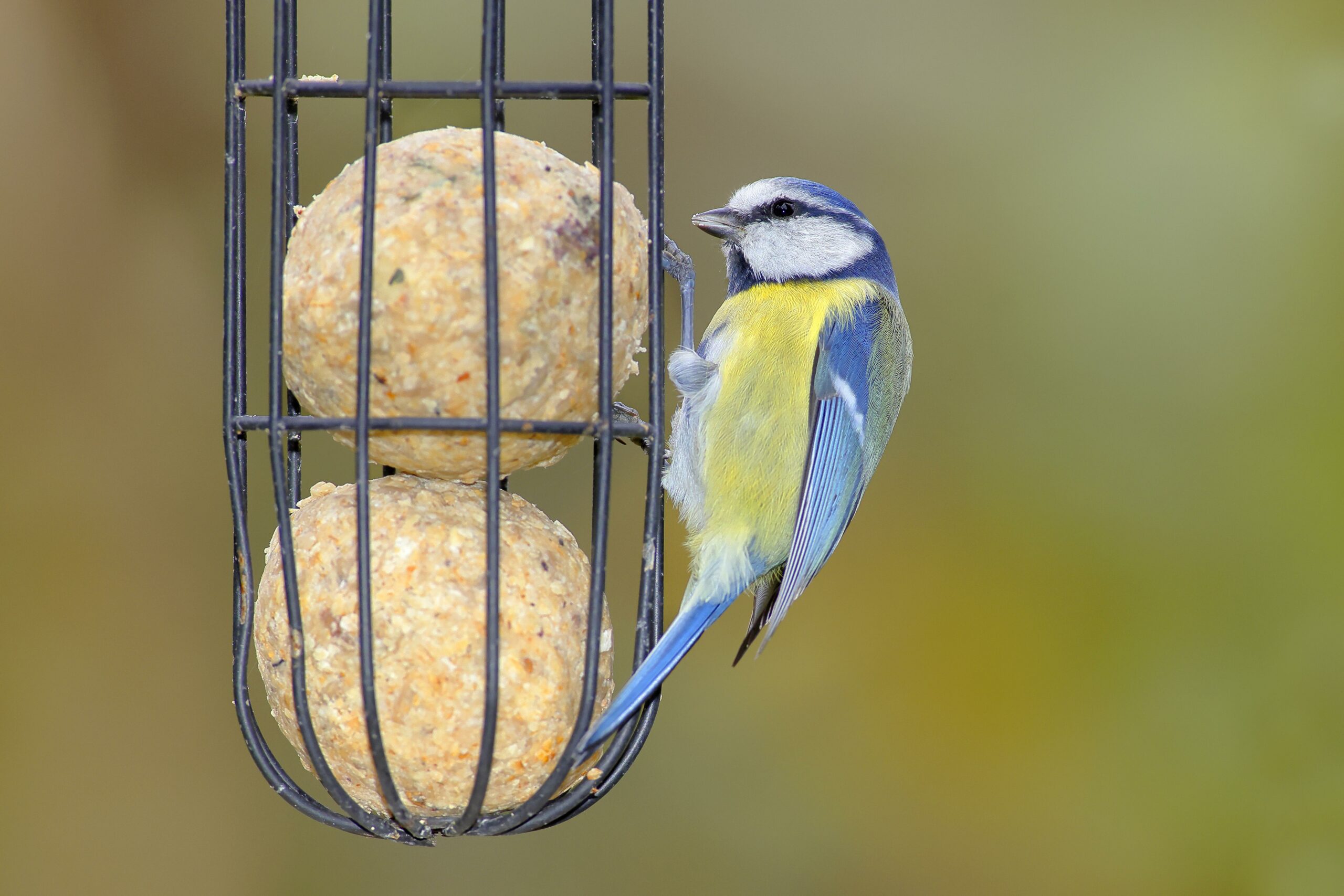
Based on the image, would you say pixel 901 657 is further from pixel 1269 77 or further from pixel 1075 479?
pixel 1269 77

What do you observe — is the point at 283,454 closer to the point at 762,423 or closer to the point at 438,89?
the point at 438,89

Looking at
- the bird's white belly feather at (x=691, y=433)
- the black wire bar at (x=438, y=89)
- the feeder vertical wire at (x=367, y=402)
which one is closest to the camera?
the feeder vertical wire at (x=367, y=402)

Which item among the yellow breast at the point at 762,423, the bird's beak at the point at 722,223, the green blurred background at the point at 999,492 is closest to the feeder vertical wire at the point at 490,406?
the yellow breast at the point at 762,423

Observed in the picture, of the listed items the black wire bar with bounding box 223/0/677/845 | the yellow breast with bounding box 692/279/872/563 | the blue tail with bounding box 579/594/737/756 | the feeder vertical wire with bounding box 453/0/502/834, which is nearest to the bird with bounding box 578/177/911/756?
the yellow breast with bounding box 692/279/872/563

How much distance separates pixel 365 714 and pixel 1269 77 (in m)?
2.89

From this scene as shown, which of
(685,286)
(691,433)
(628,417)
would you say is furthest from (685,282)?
(628,417)

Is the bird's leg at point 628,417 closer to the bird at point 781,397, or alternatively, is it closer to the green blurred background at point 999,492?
the bird at point 781,397

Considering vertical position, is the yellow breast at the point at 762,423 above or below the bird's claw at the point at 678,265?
below

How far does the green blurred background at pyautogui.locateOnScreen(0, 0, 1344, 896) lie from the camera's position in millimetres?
3094

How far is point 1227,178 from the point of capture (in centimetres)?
327

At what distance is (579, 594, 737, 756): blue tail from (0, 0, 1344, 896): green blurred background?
118 cm

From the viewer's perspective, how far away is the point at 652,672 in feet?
5.73

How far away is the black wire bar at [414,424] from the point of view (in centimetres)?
147

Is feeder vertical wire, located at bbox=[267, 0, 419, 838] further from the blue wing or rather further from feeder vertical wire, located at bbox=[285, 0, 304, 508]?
the blue wing
